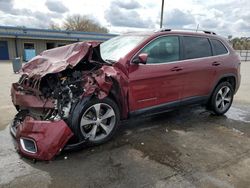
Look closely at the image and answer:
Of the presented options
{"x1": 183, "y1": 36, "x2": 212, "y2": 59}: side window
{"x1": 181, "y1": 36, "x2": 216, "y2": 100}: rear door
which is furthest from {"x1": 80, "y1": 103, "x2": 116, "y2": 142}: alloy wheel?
{"x1": 183, "y1": 36, "x2": 212, "y2": 59}: side window

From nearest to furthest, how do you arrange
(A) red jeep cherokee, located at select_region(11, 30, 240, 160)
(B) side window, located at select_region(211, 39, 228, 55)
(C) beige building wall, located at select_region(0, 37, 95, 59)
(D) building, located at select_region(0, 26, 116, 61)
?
(A) red jeep cherokee, located at select_region(11, 30, 240, 160) → (B) side window, located at select_region(211, 39, 228, 55) → (D) building, located at select_region(0, 26, 116, 61) → (C) beige building wall, located at select_region(0, 37, 95, 59)

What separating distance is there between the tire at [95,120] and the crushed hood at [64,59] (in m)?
0.66

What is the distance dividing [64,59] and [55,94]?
0.68 m

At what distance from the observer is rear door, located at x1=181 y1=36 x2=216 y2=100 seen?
479cm

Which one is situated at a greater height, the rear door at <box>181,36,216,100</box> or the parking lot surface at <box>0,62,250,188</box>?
the rear door at <box>181,36,216,100</box>

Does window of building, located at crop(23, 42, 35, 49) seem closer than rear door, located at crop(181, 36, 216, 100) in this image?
No

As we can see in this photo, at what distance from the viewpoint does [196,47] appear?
5.01 m

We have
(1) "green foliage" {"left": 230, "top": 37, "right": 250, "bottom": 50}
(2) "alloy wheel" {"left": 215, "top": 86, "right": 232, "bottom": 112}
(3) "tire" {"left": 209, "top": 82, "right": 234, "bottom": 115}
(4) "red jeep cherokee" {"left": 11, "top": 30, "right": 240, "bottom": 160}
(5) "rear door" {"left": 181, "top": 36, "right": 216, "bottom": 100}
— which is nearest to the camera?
(4) "red jeep cherokee" {"left": 11, "top": 30, "right": 240, "bottom": 160}

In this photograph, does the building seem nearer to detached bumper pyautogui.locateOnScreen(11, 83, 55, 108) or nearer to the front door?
detached bumper pyautogui.locateOnScreen(11, 83, 55, 108)

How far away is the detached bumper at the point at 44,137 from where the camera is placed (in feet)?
10.7

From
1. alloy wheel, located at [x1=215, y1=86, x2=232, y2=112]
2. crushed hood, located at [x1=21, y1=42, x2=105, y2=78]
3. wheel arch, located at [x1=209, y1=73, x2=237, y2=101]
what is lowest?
alloy wheel, located at [x1=215, y1=86, x2=232, y2=112]

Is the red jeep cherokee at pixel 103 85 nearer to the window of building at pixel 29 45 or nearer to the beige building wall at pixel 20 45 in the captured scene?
the beige building wall at pixel 20 45

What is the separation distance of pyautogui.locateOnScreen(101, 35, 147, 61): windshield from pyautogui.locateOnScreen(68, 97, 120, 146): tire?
0.87 meters

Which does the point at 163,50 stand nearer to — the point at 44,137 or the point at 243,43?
the point at 44,137
